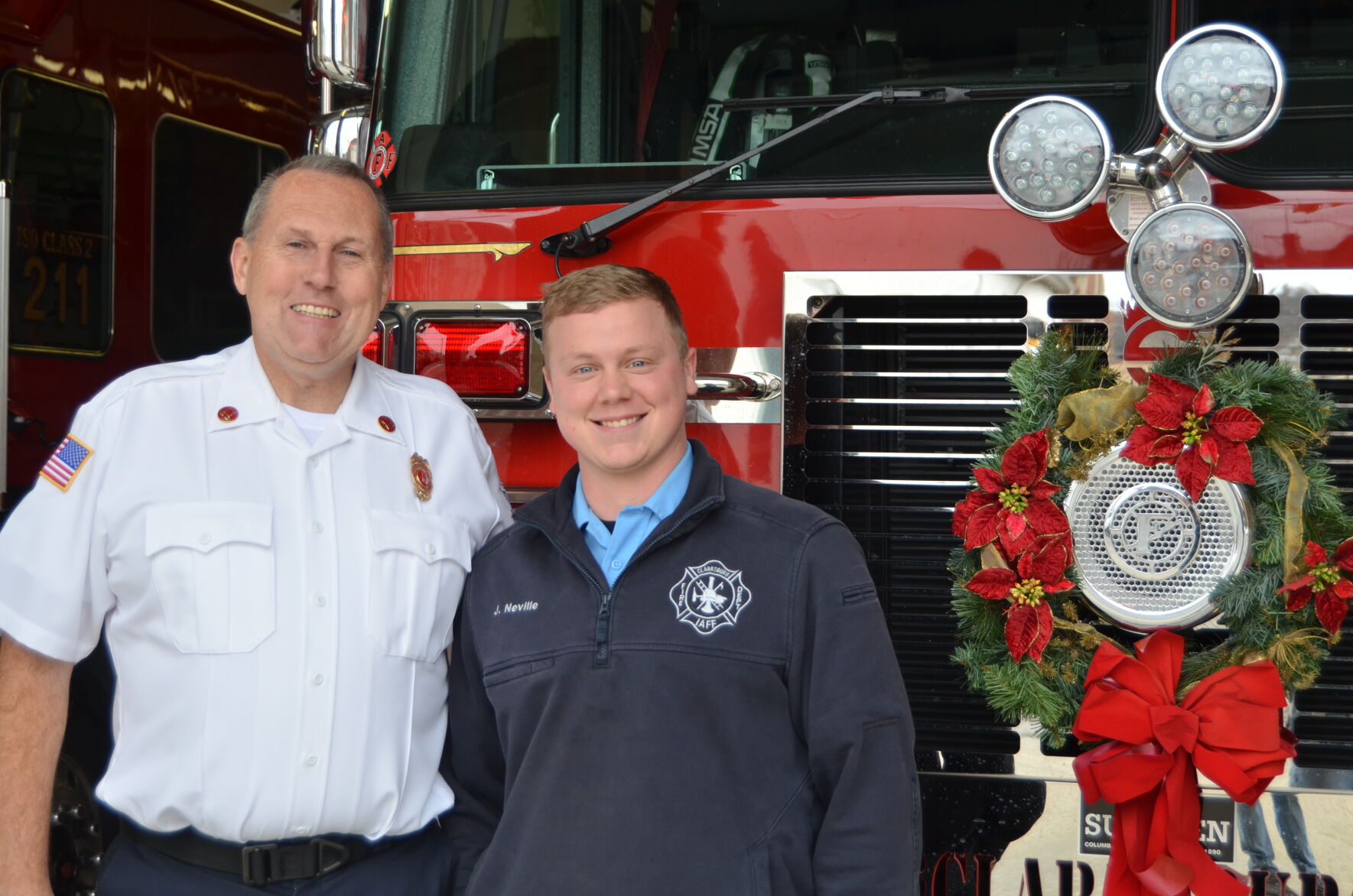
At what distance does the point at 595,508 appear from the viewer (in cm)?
222

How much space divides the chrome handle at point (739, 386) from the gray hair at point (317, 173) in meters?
0.79

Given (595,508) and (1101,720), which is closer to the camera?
(595,508)

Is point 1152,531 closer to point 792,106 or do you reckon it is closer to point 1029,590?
point 1029,590

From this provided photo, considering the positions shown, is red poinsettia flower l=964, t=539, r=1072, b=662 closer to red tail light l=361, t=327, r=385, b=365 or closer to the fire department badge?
the fire department badge

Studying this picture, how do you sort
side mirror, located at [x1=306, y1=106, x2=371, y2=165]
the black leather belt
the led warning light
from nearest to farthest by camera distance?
the black leather belt → the led warning light → side mirror, located at [x1=306, y1=106, x2=371, y2=165]

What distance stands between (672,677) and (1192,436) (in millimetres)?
1125

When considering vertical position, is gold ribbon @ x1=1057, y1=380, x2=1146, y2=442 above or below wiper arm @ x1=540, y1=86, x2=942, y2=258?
below

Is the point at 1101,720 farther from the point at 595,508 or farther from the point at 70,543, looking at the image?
the point at 70,543

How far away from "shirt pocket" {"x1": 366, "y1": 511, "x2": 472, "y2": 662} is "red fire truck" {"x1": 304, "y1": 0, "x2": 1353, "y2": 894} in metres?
0.84

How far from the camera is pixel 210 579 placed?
7.23 feet

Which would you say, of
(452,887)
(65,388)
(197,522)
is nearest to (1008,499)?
(452,887)

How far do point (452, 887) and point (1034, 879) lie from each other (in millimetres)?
1181

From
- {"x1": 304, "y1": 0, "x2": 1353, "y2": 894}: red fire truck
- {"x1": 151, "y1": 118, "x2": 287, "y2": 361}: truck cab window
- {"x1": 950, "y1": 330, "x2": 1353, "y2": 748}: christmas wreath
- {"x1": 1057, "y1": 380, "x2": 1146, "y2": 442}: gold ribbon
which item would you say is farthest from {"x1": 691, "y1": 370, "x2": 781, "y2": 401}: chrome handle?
{"x1": 151, "y1": 118, "x2": 287, "y2": 361}: truck cab window

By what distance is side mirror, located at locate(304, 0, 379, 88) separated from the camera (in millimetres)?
3432
